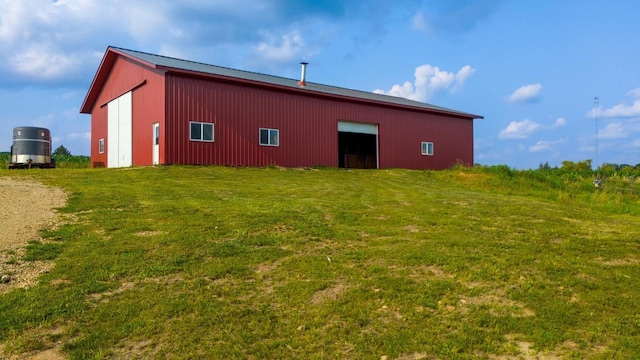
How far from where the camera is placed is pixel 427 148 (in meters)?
27.2

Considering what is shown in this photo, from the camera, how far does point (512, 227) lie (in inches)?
342

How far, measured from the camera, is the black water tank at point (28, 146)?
821 inches

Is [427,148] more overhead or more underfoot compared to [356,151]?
more overhead

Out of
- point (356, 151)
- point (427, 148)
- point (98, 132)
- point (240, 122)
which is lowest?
point (356, 151)

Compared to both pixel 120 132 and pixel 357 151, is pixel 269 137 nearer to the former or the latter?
pixel 120 132

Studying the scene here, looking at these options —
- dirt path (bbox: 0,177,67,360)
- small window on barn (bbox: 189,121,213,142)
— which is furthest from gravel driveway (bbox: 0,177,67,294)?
small window on barn (bbox: 189,121,213,142)

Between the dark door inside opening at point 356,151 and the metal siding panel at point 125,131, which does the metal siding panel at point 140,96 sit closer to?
the metal siding panel at point 125,131

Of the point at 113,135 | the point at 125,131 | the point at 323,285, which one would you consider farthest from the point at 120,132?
the point at 323,285

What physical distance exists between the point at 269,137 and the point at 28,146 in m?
10.8

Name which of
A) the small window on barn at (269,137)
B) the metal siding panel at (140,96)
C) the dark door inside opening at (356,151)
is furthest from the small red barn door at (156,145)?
the dark door inside opening at (356,151)

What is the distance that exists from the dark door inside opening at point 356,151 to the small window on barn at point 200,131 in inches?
383

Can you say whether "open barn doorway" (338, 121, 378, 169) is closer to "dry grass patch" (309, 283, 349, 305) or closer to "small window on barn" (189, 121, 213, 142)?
"small window on barn" (189, 121, 213, 142)

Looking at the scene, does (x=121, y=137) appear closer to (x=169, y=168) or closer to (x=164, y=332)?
(x=169, y=168)

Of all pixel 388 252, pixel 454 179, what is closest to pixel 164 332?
pixel 388 252
